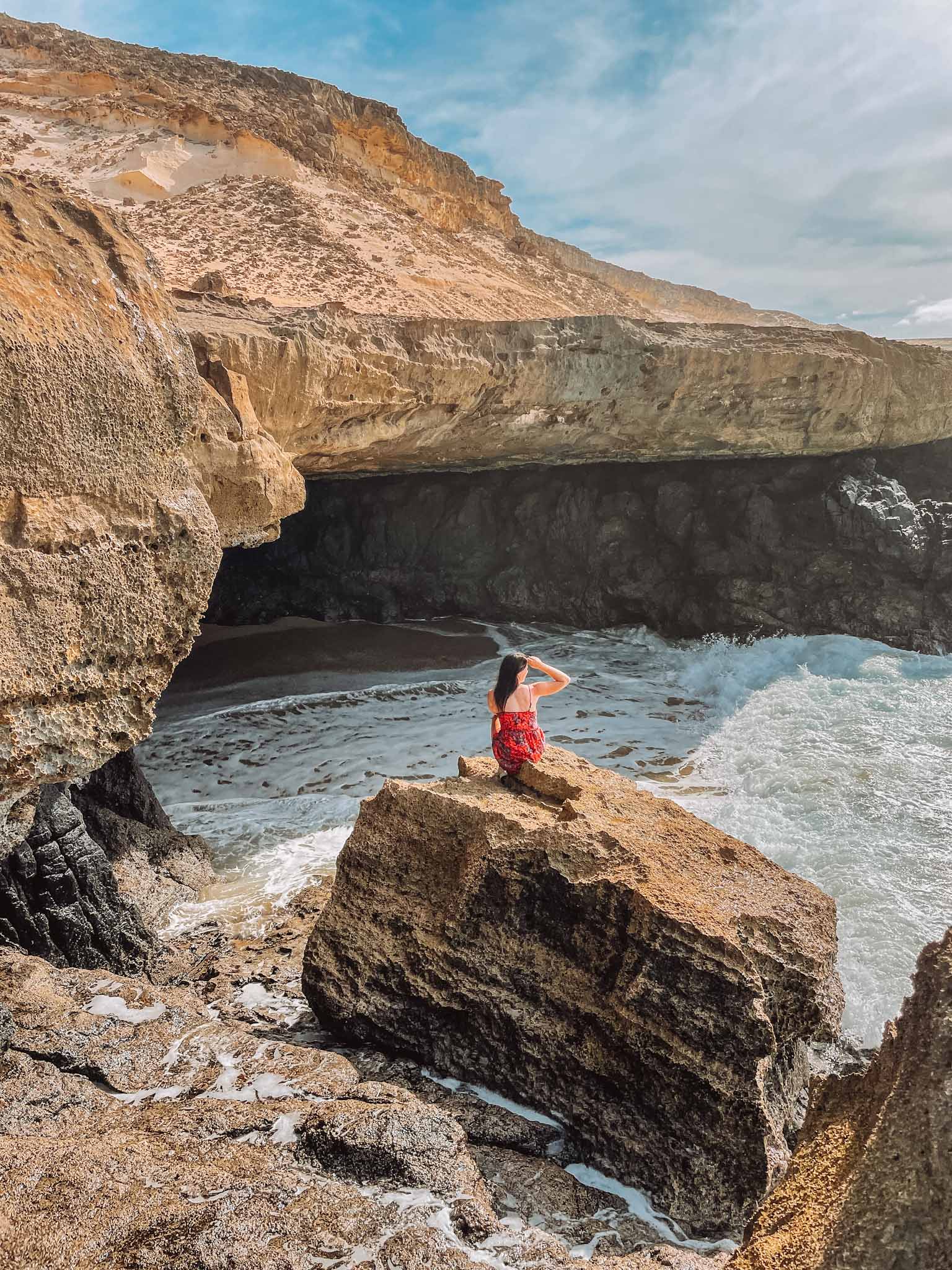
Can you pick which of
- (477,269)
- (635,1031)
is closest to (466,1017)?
(635,1031)

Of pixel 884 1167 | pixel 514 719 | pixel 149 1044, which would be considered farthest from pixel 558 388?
pixel 884 1167

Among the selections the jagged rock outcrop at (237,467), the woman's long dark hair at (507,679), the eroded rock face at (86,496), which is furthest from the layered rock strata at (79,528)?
the woman's long dark hair at (507,679)

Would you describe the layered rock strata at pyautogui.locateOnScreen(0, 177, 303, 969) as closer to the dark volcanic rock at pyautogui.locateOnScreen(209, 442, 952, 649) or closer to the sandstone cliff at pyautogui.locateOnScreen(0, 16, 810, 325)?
the sandstone cliff at pyautogui.locateOnScreen(0, 16, 810, 325)

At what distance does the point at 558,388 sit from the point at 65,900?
5685 mm

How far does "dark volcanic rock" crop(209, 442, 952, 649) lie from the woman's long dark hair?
24.8 ft

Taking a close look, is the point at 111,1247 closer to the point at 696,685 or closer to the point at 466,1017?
the point at 466,1017

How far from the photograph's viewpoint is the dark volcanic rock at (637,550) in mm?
10102

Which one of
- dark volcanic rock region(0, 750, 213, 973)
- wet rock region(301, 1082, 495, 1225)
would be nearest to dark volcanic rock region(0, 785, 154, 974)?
dark volcanic rock region(0, 750, 213, 973)

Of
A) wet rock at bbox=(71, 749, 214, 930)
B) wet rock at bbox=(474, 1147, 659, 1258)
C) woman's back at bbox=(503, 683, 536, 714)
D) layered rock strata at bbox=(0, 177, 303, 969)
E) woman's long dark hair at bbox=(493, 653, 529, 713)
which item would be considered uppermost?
layered rock strata at bbox=(0, 177, 303, 969)

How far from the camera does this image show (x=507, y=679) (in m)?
3.73

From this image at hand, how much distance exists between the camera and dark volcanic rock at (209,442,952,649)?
1010 centimetres

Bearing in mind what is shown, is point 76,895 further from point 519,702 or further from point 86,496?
point 519,702

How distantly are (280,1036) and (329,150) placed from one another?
13.4 m

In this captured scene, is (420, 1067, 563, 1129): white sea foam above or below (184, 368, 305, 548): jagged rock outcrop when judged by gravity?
below
